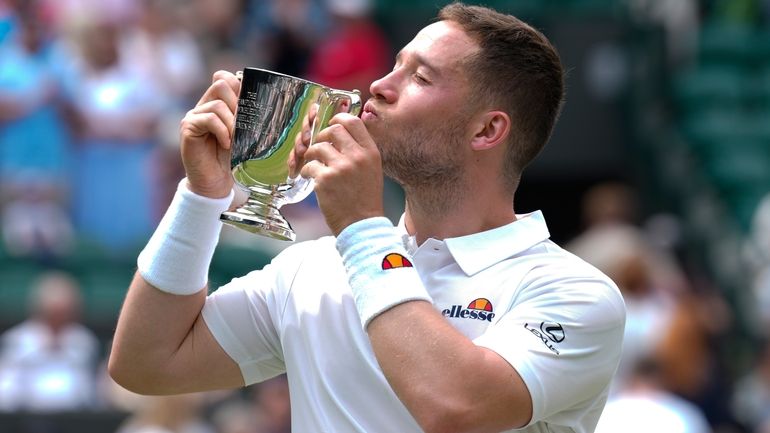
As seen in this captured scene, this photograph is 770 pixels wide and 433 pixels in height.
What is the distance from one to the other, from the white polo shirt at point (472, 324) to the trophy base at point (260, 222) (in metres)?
0.22

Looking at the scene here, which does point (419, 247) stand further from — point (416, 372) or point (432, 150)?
point (416, 372)

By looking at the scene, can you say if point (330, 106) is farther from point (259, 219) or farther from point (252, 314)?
point (252, 314)

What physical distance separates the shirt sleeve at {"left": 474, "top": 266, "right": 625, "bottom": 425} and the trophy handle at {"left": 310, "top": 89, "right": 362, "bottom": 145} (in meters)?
0.48

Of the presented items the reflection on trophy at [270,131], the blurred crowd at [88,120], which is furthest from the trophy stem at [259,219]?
the blurred crowd at [88,120]

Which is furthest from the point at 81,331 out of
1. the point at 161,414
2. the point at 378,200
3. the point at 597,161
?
the point at 378,200

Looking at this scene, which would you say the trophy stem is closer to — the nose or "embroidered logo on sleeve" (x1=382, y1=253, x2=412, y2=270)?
"embroidered logo on sleeve" (x1=382, y1=253, x2=412, y2=270)

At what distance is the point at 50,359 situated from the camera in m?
7.72

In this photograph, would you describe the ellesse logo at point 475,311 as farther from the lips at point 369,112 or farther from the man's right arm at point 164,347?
the man's right arm at point 164,347

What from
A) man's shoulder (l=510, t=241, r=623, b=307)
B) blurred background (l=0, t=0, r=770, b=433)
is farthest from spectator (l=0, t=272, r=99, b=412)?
man's shoulder (l=510, t=241, r=623, b=307)

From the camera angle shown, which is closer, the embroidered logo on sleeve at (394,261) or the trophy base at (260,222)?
the embroidered logo on sleeve at (394,261)

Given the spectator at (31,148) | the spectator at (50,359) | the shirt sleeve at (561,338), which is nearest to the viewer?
the shirt sleeve at (561,338)

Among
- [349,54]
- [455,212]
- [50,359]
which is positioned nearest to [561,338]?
[455,212]

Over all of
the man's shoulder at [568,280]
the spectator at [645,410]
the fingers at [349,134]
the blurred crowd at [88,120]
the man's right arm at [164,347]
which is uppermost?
the fingers at [349,134]

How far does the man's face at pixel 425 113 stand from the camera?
9.95 feet
